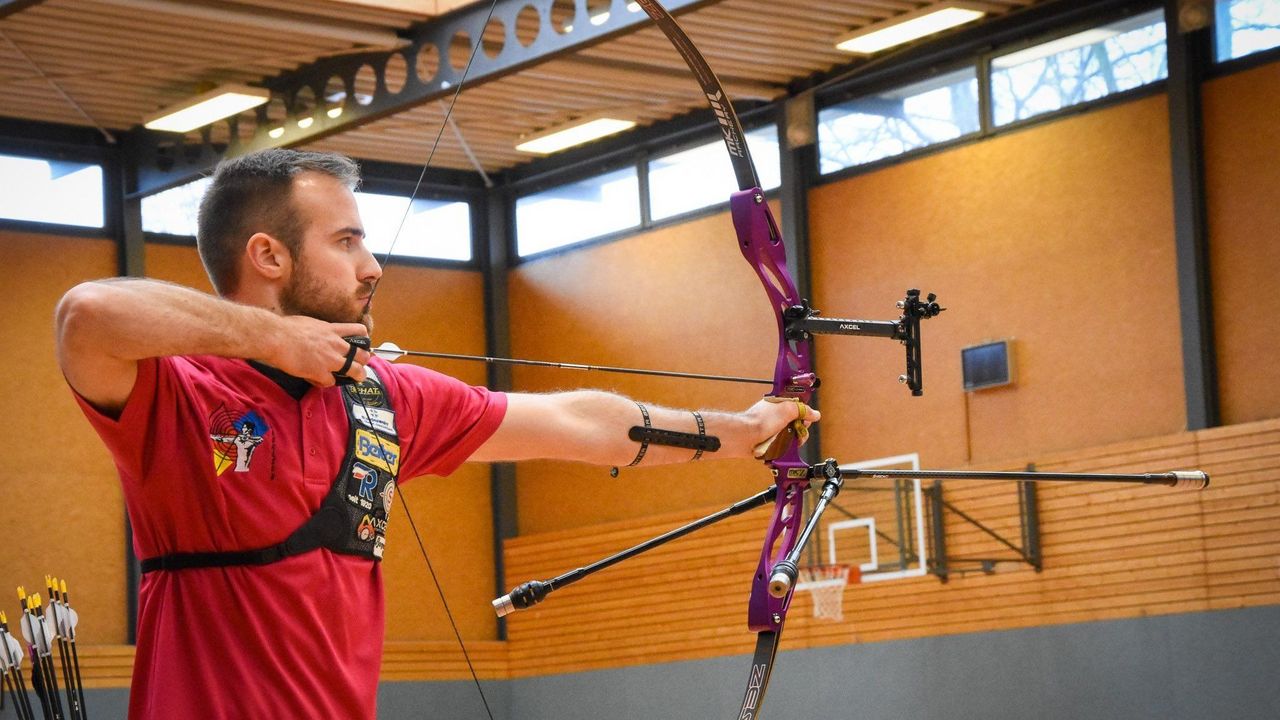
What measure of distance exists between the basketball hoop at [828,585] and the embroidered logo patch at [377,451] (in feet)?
24.9

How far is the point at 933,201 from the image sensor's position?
10.5 metres

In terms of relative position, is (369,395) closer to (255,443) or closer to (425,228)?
(255,443)

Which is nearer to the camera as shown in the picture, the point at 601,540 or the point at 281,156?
the point at 281,156

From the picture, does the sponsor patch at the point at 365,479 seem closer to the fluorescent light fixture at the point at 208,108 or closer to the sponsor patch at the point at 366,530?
the sponsor patch at the point at 366,530

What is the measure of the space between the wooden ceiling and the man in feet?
21.9

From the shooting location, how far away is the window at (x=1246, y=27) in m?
8.96

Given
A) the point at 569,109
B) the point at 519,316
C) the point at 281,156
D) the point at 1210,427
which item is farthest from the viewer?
the point at 519,316

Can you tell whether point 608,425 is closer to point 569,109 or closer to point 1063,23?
point 1063,23

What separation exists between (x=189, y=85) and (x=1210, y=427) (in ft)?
22.2

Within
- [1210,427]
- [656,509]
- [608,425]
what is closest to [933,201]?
[1210,427]

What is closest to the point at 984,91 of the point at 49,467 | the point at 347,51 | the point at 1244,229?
the point at 1244,229

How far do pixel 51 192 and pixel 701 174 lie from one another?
476 centimetres

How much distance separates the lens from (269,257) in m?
2.12

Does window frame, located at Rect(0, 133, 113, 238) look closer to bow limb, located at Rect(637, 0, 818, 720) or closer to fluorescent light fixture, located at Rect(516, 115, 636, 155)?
fluorescent light fixture, located at Rect(516, 115, 636, 155)
